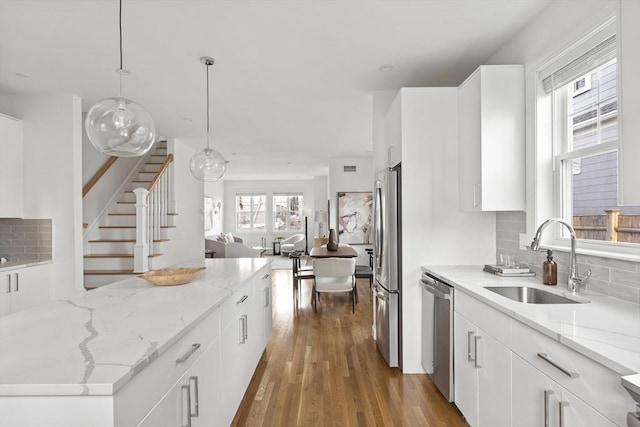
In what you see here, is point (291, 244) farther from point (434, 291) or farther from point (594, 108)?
point (594, 108)

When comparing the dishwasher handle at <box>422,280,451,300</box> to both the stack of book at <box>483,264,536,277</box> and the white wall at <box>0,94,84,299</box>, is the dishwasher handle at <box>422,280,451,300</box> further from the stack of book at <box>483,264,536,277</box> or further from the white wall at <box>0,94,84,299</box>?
the white wall at <box>0,94,84,299</box>

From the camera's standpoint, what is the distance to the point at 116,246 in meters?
4.72

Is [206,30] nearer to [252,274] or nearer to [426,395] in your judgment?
[252,274]

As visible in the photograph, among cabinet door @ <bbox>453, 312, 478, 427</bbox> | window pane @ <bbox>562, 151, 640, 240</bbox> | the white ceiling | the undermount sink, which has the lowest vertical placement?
cabinet door @ <bbox>453, 312, 478, 427</bbox>

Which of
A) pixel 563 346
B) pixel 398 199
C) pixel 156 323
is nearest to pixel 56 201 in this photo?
pixel 156 323

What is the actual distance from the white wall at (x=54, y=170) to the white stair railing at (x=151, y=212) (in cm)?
71

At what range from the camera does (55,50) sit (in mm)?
2729

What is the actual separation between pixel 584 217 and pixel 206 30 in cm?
282

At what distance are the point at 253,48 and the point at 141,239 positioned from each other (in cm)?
291

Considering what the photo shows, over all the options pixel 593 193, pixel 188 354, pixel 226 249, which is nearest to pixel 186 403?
pixel 188 354

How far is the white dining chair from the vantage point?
4.57m

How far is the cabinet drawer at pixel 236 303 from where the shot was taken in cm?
191

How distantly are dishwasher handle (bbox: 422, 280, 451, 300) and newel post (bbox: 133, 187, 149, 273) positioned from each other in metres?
3.47

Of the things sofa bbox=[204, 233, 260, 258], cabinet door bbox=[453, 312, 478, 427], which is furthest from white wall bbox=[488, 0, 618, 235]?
sofa bbox=[204, 233, 260, 258]
